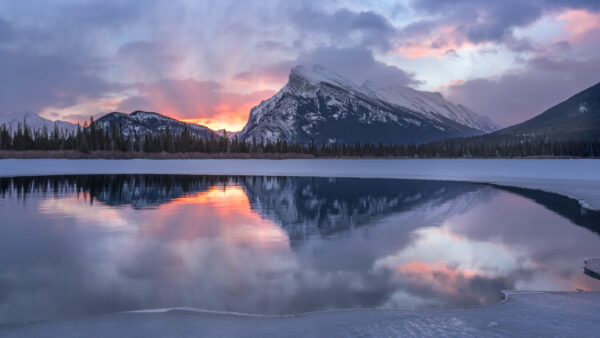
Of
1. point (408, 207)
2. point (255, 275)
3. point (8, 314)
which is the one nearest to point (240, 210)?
point (408, 207)

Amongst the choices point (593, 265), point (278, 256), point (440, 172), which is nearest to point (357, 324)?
point (278, 256)

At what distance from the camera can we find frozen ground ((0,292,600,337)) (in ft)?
30.3

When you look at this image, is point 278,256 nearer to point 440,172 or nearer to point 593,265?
point 593,265

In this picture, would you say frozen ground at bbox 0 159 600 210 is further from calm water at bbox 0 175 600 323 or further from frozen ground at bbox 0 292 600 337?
frozen ground at bbox 0 292 600 337

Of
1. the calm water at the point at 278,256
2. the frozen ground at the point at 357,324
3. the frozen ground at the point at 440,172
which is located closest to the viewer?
the frozen ground at the point at 357,324

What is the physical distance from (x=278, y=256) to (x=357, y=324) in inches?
305

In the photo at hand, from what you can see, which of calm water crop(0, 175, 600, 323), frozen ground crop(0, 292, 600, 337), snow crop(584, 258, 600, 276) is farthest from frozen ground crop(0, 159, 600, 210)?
frozen ground crop(0, 292, 600, 337)

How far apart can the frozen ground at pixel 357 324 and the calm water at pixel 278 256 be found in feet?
2.85

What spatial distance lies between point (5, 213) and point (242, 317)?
2458 cm

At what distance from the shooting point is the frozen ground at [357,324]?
364 inches

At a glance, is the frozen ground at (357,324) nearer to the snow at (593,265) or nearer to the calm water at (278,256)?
the calm water at (278,256)

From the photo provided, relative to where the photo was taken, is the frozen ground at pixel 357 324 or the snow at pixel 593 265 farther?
the snow at pixel 593 265

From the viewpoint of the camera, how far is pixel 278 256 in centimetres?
1734

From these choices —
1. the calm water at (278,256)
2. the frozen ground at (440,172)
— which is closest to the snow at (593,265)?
the calm water at (278,256)
